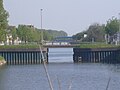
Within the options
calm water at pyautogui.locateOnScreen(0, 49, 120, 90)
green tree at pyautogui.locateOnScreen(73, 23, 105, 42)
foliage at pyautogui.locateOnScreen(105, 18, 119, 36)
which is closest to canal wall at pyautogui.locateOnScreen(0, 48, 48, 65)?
calm water at pyautogui.locateOnScreen(0, 49, 120, 90)

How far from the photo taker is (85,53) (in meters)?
98.7

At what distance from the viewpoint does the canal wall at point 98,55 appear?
97.2 meters

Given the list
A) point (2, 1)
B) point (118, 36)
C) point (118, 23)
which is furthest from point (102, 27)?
point (2, 1)

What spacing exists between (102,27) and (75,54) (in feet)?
266

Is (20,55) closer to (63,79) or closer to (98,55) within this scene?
(98,55)

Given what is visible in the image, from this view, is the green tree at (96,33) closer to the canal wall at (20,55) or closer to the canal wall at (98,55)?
the canal wall at (98,55)

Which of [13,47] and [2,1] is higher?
[2,1]

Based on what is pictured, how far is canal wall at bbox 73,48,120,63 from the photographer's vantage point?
9719 centimetres

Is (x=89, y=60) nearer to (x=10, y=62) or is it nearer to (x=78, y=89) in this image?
(x=10, y=62)

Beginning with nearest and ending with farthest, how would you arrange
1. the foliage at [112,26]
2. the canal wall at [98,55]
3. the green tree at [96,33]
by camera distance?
the canal wall at [98,55] < the foliage at [112,26] < the green tree at [96,33]

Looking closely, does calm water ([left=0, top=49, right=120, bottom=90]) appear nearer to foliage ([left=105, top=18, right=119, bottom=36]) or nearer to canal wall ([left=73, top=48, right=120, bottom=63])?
canal wall ([left=73, top=48, right=120, bottom=63])

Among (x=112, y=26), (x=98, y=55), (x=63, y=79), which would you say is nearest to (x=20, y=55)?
(x=98, y=55)

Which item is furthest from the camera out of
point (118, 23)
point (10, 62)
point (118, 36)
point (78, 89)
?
point (118, 23)

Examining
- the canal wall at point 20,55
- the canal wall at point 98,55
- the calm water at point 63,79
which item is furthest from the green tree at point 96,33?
the calm water at point 63,79
